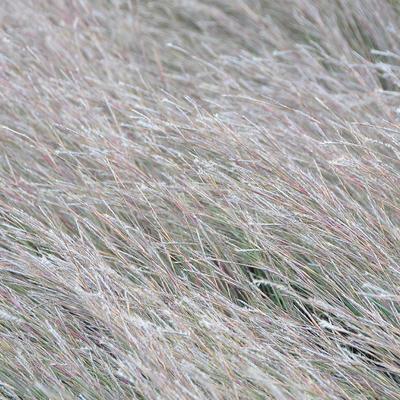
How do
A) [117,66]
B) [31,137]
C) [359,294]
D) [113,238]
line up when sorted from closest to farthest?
1. [359,294]
2. [113,238]
3. [31,137]
4. [117,66]

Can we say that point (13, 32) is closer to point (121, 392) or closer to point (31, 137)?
point (31, 137)

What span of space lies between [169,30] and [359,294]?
1753mm

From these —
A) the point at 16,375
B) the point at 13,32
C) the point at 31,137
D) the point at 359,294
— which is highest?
the point at 13,32

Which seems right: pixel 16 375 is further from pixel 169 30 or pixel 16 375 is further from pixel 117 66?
pixel 169 30

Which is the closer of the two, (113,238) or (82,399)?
(82,399)

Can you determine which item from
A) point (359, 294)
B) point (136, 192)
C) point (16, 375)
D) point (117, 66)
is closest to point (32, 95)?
point (117, 66)

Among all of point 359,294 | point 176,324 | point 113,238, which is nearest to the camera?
point 176,324

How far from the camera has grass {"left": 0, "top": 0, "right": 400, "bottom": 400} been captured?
5.65 feet

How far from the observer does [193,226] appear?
85.5 inches

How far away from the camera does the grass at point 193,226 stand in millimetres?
1723

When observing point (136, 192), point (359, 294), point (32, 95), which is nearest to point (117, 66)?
point (32, 95)

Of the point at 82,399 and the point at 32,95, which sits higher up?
the point at 32,95

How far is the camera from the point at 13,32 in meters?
3.07

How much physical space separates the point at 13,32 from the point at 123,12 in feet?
1.79
